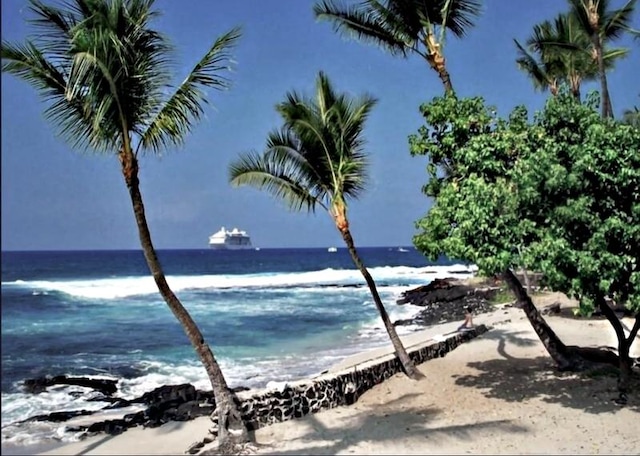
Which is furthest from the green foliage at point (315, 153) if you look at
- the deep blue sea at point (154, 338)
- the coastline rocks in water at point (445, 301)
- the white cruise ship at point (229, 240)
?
the white cruise ship at point (229, 240)

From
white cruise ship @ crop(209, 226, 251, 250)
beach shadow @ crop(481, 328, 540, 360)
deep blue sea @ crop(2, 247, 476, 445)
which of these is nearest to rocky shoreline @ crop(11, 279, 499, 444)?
deep blue sea @ crop(2, 247, 476, 445)

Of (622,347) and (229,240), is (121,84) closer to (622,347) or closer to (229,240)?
(622,347)

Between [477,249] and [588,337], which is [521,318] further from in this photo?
[477,249]

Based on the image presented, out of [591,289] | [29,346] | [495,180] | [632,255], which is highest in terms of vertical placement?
[495,180]

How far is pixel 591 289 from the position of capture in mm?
7852

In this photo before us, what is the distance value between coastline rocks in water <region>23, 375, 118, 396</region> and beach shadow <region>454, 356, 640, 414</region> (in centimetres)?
844

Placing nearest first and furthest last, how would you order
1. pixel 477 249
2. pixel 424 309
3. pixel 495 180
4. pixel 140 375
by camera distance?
pixel 477 249, pixel 495 180, pixel 140 375, pixel 424 309

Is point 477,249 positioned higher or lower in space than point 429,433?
higher

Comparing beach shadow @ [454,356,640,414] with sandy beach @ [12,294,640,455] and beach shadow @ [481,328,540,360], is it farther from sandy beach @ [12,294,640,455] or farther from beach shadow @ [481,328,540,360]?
beach shadow @ [481,328,540,360]

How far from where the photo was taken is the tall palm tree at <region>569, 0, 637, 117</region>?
1225 cm

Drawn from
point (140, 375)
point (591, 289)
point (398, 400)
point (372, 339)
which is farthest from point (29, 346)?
point (591, 289)

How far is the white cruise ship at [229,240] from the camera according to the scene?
6024 inches

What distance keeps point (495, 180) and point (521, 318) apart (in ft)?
41.9

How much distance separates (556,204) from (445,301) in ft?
92.8
